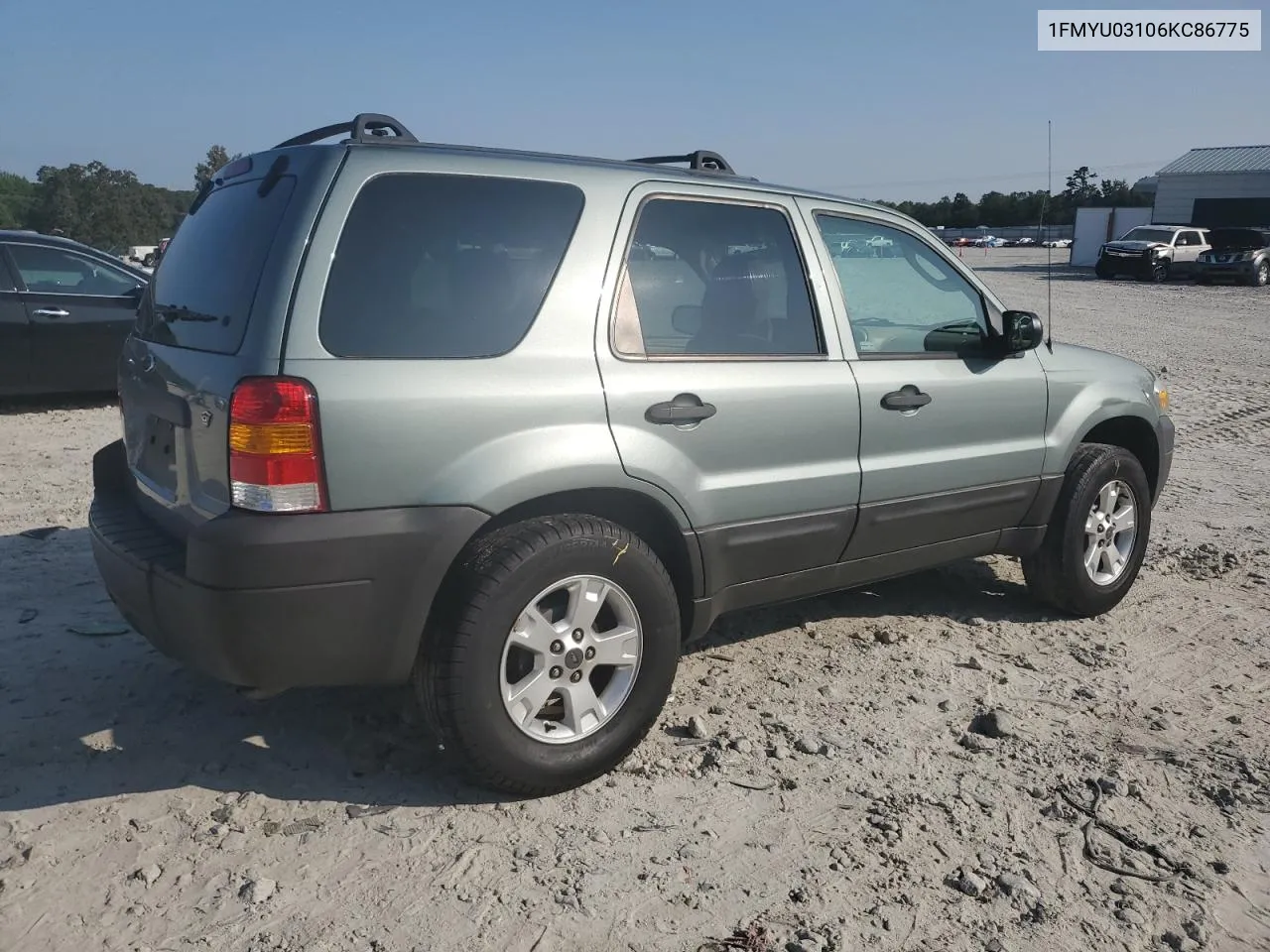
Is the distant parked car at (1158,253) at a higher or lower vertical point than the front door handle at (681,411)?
higher

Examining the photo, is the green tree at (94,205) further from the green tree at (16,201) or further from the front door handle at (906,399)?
the front door handle at (906,399)

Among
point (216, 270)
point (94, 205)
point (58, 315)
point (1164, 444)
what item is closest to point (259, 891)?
point (216, 270)

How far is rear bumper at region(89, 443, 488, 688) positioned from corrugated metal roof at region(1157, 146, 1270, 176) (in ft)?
150

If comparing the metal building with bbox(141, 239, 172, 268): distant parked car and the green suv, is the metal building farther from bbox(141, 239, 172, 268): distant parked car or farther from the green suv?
the green suv

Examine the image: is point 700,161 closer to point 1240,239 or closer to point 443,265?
point 443,265

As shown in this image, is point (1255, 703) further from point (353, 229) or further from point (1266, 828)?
point (353, 229)

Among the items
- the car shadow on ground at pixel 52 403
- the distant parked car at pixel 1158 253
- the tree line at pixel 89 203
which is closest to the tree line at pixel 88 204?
the tree line at pixel 89 203

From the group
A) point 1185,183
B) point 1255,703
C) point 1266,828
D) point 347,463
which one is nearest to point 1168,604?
point 1255,703

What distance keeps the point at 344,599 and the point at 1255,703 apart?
332cm

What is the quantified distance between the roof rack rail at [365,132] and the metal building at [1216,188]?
144 ft

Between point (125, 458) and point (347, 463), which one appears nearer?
point (347, 463)

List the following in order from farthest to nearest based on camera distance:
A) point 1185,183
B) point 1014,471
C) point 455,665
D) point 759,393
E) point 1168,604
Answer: point 1185,183, point 1168,604, point 1014,471, point 759,393, point 455,665

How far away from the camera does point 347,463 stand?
2719 millimetres

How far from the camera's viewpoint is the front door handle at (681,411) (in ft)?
10.6
